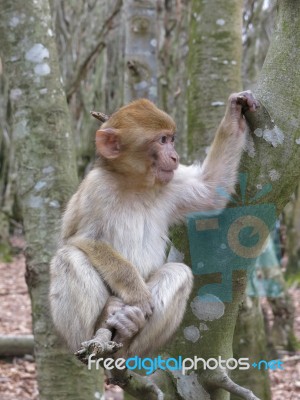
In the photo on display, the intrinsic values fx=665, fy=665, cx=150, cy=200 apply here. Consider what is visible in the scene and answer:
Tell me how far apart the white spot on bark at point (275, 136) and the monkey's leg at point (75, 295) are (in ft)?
4.29

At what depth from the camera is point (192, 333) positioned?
3717 mm

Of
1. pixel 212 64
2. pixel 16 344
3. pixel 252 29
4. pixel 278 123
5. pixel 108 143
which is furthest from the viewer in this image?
pixel 252 29

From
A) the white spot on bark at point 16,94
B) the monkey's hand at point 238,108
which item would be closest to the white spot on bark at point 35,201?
the white spot on bark at point 16,94

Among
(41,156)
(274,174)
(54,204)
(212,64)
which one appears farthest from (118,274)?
(212,64)

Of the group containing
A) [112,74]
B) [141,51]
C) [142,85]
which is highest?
[112,74]

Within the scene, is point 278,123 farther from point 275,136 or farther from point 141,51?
point 141,51

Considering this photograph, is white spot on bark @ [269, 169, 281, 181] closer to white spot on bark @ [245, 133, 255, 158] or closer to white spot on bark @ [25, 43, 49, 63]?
white spot on bark @ [245, 133, 255, 158]

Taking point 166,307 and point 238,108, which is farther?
point 166,307

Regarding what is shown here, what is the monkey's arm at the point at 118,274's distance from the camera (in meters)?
3.79

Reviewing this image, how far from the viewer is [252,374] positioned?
603 centimetres

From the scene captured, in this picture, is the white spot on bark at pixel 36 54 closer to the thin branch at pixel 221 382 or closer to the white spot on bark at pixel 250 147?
the white spot on bark at pixel 250 147

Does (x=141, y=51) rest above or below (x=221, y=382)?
above

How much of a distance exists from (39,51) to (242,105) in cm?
252

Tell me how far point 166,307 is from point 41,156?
2170mm
